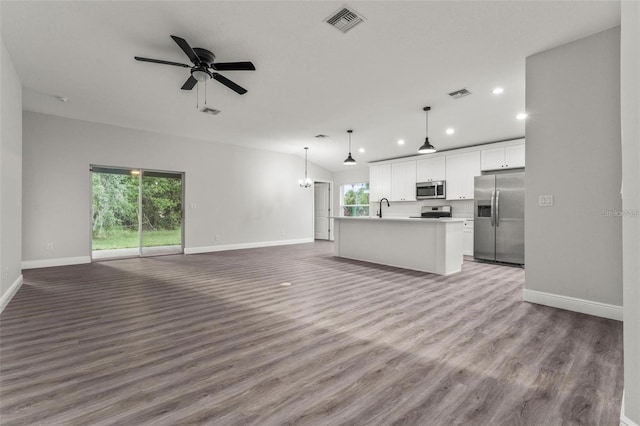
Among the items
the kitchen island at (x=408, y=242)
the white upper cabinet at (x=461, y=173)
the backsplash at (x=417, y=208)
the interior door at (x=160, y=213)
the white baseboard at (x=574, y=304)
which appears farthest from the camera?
the backsplash at (x=417, y=208)

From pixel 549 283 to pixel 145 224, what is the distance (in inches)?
305

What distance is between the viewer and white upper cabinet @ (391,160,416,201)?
8148 mm

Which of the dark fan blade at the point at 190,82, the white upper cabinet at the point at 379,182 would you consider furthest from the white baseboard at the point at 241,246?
the dark fan blade at the point at 190,82

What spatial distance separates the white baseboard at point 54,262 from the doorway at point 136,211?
48cm

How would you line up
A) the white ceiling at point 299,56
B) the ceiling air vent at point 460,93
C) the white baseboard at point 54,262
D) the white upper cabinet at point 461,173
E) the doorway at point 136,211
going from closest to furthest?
the white ceiling at point 299,56, the ceiling air vent at point 460,93, the white baseboard at point 54,262, the doorway at point 136,211, the white upper cabinet at point 461,173

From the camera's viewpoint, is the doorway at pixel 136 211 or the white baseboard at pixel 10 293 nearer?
the white baseboard at pixel 10 293

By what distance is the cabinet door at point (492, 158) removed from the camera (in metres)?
6.36

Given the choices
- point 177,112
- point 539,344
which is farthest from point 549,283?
point 177,112

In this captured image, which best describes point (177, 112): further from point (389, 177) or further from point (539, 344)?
point (539, 344)

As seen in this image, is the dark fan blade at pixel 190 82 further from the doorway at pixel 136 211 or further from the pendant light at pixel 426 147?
the doorway at pixel 136 211

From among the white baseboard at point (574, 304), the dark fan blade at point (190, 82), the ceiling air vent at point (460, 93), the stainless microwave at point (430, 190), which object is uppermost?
the ceiling air vent at point (460, 93)

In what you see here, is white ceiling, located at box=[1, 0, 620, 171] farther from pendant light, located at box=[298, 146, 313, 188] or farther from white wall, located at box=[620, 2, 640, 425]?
pendant light, located at box=[298, 146, 313, 188]

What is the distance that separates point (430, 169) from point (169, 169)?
22.2 feet

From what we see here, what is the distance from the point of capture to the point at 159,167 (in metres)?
7.03
